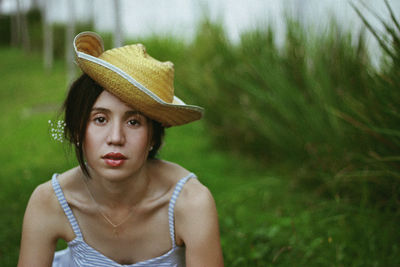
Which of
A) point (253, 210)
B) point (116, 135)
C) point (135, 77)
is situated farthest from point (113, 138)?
point (253, 210)

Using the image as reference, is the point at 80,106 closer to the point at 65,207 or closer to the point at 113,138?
the point at 113,138

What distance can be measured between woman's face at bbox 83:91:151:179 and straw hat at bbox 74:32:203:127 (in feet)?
0.16

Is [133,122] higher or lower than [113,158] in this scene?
higher

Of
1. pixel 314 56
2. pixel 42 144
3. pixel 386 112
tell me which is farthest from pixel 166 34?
pixel 386 112

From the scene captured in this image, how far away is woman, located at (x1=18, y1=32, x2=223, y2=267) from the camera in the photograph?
5.31ft

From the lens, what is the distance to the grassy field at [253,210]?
2.46 meters

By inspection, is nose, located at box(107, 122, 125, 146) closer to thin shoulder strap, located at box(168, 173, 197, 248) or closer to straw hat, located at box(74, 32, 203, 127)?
straw hat, located at box(74, 32, 203, 127)

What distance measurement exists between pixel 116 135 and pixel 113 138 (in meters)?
0.01

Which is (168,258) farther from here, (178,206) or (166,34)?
(166,34)

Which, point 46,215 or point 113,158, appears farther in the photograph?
point 46,215

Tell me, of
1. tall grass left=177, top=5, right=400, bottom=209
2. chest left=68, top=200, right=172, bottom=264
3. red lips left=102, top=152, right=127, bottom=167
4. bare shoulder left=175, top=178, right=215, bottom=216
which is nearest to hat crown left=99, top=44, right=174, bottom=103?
red lips left=102, top=152, right=127, bottom=167

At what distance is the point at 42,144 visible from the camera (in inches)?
213

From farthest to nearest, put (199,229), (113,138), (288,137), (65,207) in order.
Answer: (288,137) < (65,207) < (199,229) < (113,138)

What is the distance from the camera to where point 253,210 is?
133 inches
